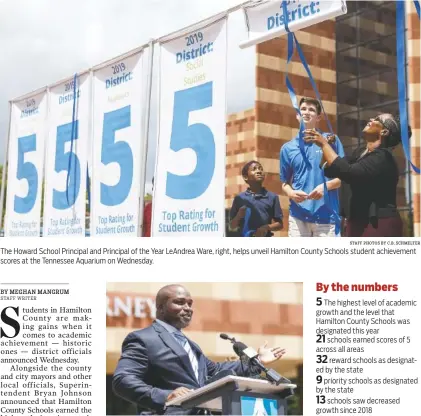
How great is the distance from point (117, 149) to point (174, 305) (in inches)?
37.5

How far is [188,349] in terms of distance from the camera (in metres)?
3.12

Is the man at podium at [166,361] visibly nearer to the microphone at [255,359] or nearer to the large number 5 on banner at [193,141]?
the microphone at [255,359]

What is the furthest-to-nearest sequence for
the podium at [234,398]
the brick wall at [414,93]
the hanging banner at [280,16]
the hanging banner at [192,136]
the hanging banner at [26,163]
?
the hanging banner at [26,163]
the brick wall at [414,93]
the hanging banner at [192,136]
the hanging banner at [280,16]
the podium at [234,398]

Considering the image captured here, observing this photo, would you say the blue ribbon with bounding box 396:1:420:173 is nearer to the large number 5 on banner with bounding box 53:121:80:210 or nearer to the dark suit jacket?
the dark suit jacket

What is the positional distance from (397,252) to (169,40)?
1460 mm

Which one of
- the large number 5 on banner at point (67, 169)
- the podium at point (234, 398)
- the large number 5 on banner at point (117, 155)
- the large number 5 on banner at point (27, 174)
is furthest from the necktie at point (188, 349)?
the large number 5 on banner at point (27, 174)

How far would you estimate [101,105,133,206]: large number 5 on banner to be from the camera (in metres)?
3.69

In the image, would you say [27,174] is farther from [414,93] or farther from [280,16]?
[414,93]

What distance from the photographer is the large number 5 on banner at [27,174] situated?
4.02 metres

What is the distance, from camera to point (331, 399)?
10.4 feet

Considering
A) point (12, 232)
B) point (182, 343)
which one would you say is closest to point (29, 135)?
point (12, 232)

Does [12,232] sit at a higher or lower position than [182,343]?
higher

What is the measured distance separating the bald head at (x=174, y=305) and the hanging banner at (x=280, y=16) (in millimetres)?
1159

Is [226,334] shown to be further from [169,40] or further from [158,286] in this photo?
[169,40]
